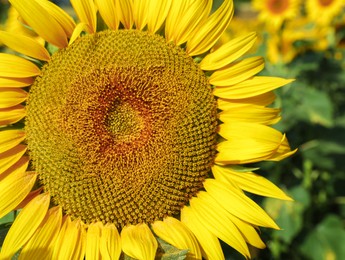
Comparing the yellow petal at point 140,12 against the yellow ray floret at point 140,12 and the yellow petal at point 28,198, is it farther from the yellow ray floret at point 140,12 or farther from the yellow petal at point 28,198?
the yellow petal at point 28,198

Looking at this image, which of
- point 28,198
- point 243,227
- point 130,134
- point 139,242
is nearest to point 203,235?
A: point 243,227

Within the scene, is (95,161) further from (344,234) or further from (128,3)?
(344,234)

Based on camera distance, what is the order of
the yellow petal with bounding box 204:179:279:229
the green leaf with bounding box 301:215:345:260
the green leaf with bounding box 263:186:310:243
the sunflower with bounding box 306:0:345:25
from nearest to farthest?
the yellow petal with bounding box 204:179:279:229 < the green leaf with bounding box 263:186:310:243 < the green leaf with bounding box 301:215:345:260 < the sunflower with bounding box 306:0:345:25

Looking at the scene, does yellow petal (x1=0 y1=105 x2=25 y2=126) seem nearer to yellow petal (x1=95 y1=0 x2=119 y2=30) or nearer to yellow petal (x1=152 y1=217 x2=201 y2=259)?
yellow petal (x1=95 y1=0 x2=119 y2=30)

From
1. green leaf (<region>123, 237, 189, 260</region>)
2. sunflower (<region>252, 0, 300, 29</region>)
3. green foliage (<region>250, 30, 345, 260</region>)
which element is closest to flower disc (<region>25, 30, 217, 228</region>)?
green leaf (<region>123, 237, 189, 260</region>)

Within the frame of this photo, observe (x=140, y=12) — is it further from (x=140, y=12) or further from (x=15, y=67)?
(x=15, y=67)

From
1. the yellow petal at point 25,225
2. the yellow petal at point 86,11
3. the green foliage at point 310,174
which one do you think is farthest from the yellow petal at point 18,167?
the green foliage at point 310,174

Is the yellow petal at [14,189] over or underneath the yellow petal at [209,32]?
underneath
